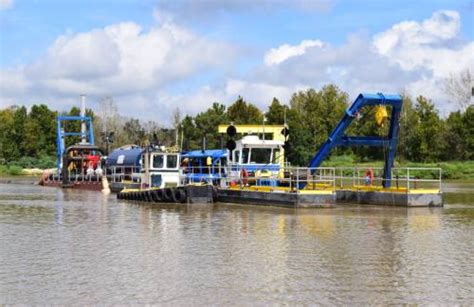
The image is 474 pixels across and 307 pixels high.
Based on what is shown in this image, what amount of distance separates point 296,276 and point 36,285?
16.1 ft

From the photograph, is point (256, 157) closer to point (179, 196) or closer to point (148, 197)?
point (179, 196)

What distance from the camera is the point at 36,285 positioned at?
13.7 metres

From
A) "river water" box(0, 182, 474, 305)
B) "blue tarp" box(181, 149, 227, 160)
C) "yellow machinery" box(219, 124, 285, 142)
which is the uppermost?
"yellow machinery" box(219, 124, 285, 142)

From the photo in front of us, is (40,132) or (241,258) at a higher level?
(40,132)

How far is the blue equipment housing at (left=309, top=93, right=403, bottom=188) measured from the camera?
30484mm

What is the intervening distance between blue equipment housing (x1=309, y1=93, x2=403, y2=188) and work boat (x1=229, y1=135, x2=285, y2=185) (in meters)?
3.39

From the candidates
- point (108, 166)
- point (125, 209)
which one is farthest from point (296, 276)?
point (108, 166)

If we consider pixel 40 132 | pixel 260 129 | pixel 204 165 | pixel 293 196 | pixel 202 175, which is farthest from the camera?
pixel 40 132

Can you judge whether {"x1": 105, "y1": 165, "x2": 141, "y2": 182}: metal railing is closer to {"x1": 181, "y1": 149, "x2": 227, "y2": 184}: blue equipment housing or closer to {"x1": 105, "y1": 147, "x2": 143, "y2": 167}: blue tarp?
{"x1": 105, "y1": 147, "x2": 143, "y2": 167}: blue tarp

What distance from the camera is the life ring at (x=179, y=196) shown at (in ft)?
110

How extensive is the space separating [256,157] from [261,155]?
27 cm

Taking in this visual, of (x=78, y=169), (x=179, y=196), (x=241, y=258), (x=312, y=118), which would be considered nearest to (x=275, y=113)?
(x=312, y=118)

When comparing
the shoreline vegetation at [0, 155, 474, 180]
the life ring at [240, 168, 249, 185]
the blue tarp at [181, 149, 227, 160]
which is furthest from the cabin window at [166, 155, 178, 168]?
the shoreline vegetation at [0, 155, 474, 180]

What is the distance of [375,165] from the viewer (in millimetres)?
75500
